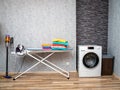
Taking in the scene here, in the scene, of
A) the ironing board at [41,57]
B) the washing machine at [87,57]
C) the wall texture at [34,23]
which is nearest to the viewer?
the ironing board at [41,57]

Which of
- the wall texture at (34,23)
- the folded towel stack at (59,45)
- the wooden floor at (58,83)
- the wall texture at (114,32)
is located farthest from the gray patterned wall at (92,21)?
the wooden floor at (58,83)

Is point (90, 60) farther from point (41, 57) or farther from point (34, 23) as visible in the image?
point (34, 23)

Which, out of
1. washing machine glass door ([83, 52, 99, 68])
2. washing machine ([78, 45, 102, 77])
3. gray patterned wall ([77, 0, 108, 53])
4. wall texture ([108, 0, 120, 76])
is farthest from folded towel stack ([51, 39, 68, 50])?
wall texture ([108, 0, 120, 76])

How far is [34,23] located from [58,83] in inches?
66.1

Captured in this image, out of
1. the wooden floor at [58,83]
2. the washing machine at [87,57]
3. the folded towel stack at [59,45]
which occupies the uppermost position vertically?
the folded towel stack at [59,45]

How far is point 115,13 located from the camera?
3.33 m

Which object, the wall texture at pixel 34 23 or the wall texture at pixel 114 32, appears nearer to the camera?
the wall texture at pixel 114 32

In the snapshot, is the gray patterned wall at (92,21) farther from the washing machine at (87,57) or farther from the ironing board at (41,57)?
the ironing board at (41,57)

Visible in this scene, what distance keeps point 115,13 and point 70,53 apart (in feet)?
5.05

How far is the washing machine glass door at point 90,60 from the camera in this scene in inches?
129

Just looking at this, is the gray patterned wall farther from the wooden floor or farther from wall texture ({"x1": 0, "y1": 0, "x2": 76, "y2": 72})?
the wooden floor

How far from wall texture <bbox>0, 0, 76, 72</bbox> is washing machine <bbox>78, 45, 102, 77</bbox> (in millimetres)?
451

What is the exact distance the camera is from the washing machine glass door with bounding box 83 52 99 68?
3.28 metres

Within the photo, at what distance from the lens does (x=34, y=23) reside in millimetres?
3527
